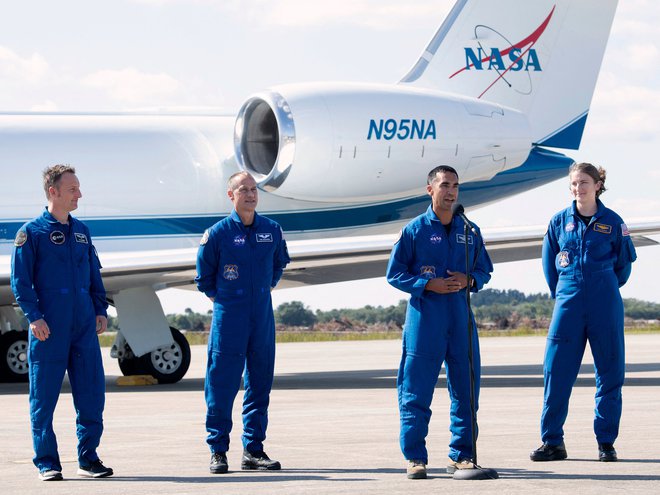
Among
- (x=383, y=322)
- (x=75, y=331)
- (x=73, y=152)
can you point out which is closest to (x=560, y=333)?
(x=75, y=331)

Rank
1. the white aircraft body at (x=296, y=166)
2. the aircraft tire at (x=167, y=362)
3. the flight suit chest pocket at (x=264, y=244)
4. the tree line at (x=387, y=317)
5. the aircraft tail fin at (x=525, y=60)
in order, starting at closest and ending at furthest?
the flight suit chest pocket at (x=264, y=244) → the white aircraft body at (x=296, y=166) → the aircraft tire at (x=167, y=362) → the aircraft tail fin at (x=525, y=60) → the tree line at (x=387, y=317)

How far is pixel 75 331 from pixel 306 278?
10977 millimetres

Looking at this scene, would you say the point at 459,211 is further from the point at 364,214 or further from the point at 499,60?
the point at 499,60

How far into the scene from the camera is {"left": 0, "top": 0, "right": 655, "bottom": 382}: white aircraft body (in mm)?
16906

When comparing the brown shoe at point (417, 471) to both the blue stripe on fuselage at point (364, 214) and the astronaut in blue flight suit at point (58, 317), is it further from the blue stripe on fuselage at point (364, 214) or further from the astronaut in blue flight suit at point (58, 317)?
the blue stripe on fuselage at point (364, 214)

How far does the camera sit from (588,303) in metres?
8.58

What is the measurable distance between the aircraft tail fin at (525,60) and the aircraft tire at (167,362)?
241 inches

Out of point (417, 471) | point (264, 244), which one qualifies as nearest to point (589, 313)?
point (417, 471)

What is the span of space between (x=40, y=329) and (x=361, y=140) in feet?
35.8

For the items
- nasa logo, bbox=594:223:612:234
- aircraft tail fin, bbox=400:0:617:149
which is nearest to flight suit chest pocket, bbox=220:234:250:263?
nasa logo, bbox=594:223:612:234

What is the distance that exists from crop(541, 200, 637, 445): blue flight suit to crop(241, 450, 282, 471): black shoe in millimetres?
1819

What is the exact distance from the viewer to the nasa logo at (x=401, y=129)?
1836cm

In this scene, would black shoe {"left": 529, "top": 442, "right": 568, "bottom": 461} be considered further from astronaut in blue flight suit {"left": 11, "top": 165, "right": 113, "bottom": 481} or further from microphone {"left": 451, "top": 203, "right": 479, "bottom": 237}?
astronaut in blue flight suit {"left": 11, "top": 165, "right": 113, "bottom": 481}

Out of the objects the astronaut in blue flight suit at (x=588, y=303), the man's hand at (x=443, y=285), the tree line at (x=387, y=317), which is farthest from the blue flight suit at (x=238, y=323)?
the tree line at (x=387, y=317)
